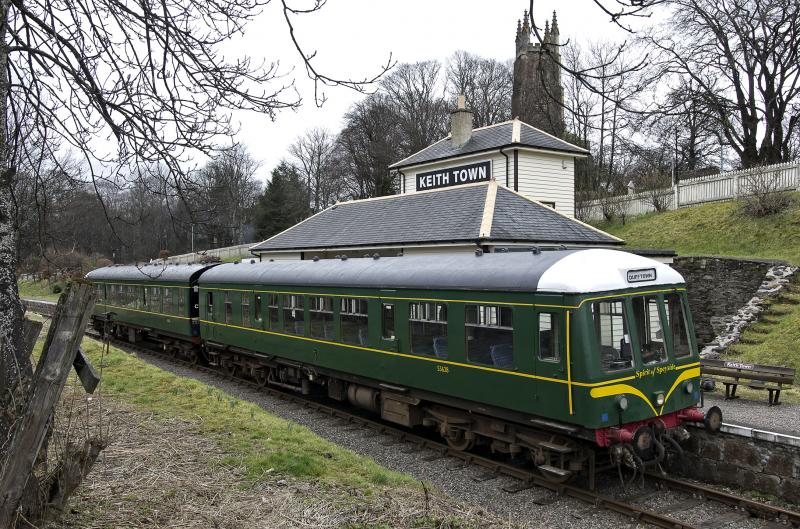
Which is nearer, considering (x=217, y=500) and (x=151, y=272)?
(x=217, y=500)

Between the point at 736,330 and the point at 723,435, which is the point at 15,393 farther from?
the point at 736,330

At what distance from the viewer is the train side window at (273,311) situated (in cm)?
1337

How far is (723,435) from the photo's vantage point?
8.25 metres

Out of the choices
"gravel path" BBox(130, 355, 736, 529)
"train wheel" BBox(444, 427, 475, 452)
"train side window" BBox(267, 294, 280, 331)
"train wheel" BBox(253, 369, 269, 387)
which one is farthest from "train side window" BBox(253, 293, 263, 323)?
"train wheel" BBox(444, 427, 475, 452)

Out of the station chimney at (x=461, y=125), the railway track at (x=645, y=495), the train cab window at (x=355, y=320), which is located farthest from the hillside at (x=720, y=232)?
the train cab window at (x=355, y=320)

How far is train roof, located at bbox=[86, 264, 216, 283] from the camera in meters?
17.4

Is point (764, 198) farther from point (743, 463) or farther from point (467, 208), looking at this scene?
point (743, 463)

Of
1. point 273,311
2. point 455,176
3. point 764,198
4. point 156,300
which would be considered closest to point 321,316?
point 273,311

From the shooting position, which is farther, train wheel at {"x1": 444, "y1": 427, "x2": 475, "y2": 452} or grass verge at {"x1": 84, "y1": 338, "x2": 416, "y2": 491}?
train wheel at {"x1": 444, "y1": 427, "x2": 475, "y2": 452}

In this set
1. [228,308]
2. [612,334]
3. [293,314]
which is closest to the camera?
[612,334]

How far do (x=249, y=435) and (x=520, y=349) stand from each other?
12.4 ft

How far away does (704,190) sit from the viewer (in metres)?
25.2

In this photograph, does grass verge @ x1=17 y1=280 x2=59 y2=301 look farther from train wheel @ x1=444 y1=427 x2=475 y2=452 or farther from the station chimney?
train wheel @ x1=444 y1=427 x2=475 y2=452

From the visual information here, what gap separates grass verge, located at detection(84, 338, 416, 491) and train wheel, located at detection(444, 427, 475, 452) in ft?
5.35
